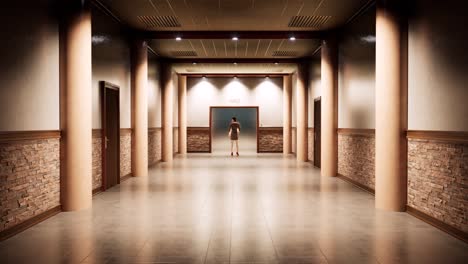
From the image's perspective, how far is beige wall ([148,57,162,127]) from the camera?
536 inches

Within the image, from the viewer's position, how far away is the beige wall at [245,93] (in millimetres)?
20938

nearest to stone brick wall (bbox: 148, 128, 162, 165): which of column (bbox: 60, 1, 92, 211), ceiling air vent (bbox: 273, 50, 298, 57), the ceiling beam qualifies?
the ceiling beam

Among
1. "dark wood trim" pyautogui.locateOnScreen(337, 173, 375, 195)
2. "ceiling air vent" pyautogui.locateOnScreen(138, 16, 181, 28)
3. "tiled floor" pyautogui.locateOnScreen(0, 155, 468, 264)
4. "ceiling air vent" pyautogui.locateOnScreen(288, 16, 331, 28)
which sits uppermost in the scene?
"ceiling air vent" pyautogui.locateOnScreen(138, 16, 181, 28)

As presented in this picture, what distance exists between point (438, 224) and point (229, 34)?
23.5ft

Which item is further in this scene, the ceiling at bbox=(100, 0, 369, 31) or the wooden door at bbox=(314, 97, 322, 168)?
the wooden door at bbox=(314, 97, 322, 168)

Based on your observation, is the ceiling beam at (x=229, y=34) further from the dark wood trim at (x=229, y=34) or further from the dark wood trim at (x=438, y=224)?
the dark wood trim at (x=438, y=224)

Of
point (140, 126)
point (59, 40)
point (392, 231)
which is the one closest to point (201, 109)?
point (140, 126)

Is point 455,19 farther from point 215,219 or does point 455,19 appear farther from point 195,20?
point 195,20

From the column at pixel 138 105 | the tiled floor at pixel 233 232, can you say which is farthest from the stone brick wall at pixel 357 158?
the column at pixel 138 105

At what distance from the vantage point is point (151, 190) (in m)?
8.75

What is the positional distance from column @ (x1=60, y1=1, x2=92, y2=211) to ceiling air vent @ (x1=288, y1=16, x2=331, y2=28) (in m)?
4.72

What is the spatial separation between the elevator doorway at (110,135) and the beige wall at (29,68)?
221 centimetres

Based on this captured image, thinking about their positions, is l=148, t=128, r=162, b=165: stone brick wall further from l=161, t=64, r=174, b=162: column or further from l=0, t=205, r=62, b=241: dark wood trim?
l=0, t=205, r=62, b=241: dark wood trim

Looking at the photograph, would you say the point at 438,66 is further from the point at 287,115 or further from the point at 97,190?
the point at 287,115
